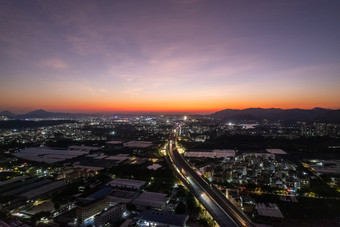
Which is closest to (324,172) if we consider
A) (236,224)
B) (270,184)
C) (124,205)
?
(270,184)

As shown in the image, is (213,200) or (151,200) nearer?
(151,200)

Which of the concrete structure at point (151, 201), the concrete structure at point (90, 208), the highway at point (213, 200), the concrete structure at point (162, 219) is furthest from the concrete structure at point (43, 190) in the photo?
the highway at point (213, 200)

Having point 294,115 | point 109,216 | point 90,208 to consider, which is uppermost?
point 294,115

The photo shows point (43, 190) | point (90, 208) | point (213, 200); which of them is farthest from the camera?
point (43, 190)

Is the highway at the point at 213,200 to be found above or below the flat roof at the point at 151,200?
below

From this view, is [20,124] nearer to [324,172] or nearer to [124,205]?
[124,205]

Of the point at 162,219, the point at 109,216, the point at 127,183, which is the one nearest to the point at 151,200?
the point at 162,219

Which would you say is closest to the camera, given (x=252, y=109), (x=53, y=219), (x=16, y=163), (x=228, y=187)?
(x=53, y=219)

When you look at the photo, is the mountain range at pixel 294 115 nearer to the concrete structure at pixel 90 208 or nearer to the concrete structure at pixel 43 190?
the concrete structure at pixel 43 190

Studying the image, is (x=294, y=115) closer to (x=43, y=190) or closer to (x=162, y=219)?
(x=162, y=219)
